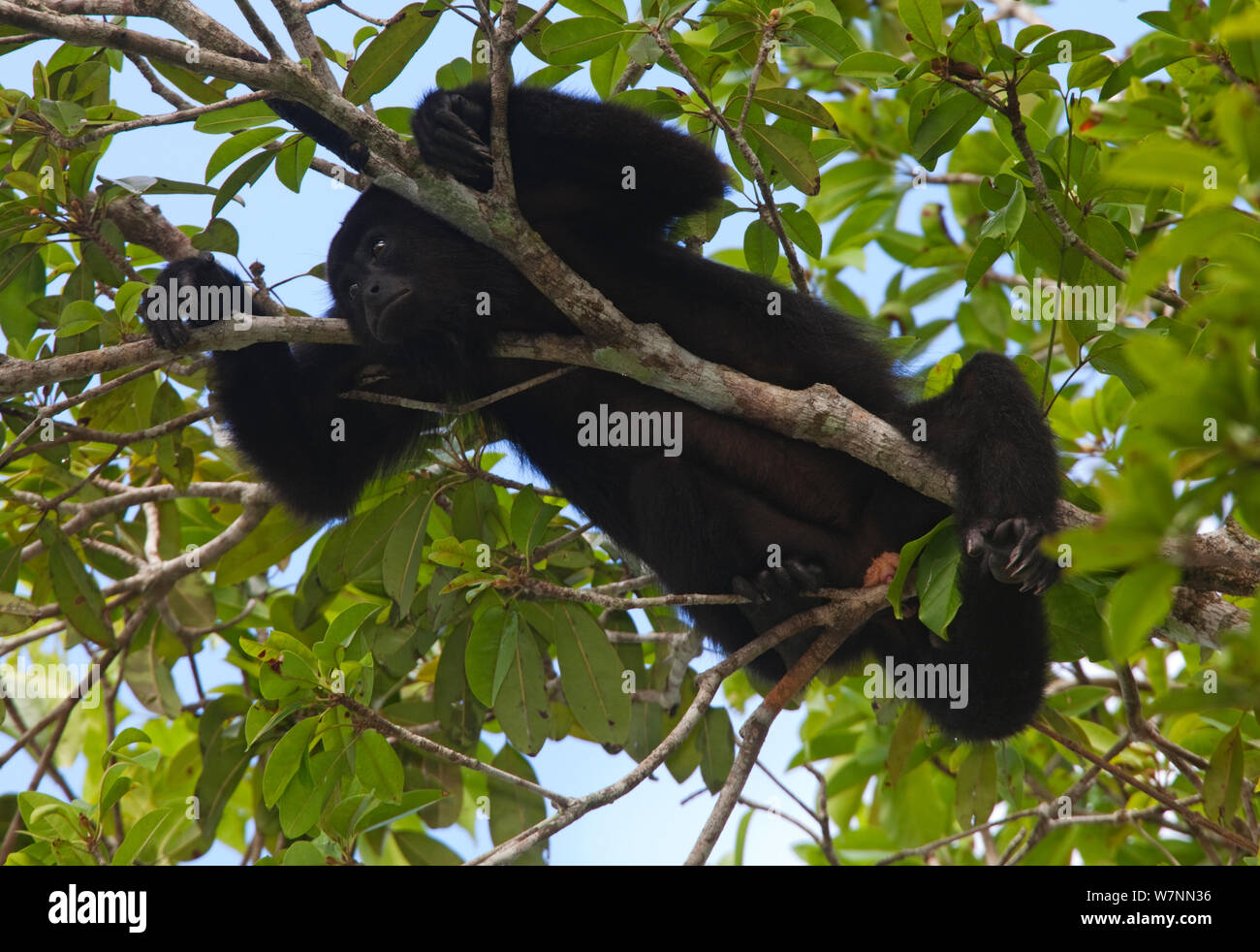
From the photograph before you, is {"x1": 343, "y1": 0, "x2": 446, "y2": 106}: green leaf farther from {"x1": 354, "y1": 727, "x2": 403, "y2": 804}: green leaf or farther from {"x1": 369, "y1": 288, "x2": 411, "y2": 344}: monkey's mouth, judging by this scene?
{"x1": 354, "y1": 727, "x2": 403, "y2": 804}: green leaf

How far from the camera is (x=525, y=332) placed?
4.33 metres

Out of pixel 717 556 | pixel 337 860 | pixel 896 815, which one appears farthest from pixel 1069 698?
pixel 337 860

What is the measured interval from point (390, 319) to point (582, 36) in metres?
1.28

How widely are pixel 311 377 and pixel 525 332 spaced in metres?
1.09

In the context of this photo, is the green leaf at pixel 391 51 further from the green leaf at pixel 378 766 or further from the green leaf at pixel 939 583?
the green leaf at pixel 939 583

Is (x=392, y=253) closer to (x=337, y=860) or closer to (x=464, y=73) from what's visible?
(x=464, y=73)

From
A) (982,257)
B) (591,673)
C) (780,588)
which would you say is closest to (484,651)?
(591,673)

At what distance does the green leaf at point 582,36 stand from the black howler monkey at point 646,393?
31cm

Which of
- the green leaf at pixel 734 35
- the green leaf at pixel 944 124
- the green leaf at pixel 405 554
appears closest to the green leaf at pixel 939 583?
the green leaf at pixel 944 124

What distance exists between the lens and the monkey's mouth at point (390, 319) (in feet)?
14.3

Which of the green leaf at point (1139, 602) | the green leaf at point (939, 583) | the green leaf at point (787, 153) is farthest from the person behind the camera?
the green leaf at point (787, 153)

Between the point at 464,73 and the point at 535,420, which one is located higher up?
the point at 464,73

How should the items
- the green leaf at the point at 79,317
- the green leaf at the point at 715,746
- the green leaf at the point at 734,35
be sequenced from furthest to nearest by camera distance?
1. the green leaf at the point at 715,746
2. the green leaf at the point at 734,35
3. the green leaf at the point at 79,317

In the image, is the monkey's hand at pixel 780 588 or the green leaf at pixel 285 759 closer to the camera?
the green leaf at pixel 285 759
